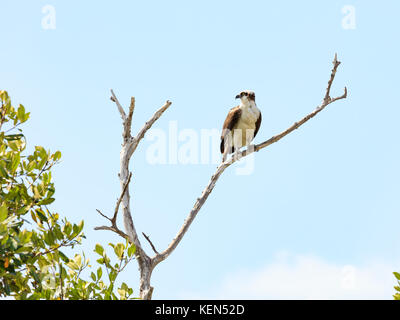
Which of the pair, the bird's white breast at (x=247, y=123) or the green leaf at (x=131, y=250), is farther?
the bird's white breast at (x=247, y=123)

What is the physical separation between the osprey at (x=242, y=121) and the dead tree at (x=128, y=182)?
236 cm

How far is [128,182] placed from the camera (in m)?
7.49

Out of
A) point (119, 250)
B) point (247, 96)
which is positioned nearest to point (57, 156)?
point (119, 250)

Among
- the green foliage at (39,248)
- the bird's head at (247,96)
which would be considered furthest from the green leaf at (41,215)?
the bird's head at (247,96)

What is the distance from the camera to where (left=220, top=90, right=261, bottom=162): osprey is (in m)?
11.9

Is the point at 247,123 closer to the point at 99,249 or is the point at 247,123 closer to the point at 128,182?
the point at 128,182

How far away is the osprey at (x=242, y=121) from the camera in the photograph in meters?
11.9

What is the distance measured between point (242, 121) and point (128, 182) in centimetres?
496

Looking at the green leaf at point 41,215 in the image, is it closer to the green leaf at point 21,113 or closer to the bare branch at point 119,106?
the green leaf at point 21,113

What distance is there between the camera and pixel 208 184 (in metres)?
8.80

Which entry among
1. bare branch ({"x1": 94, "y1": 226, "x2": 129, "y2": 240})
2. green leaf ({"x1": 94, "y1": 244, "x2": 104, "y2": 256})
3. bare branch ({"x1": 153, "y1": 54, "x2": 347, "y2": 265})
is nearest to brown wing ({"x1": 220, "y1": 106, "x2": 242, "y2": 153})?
bare branch ({"x1": 153, "y1": 54, "x2": 347, "y2": 265})
